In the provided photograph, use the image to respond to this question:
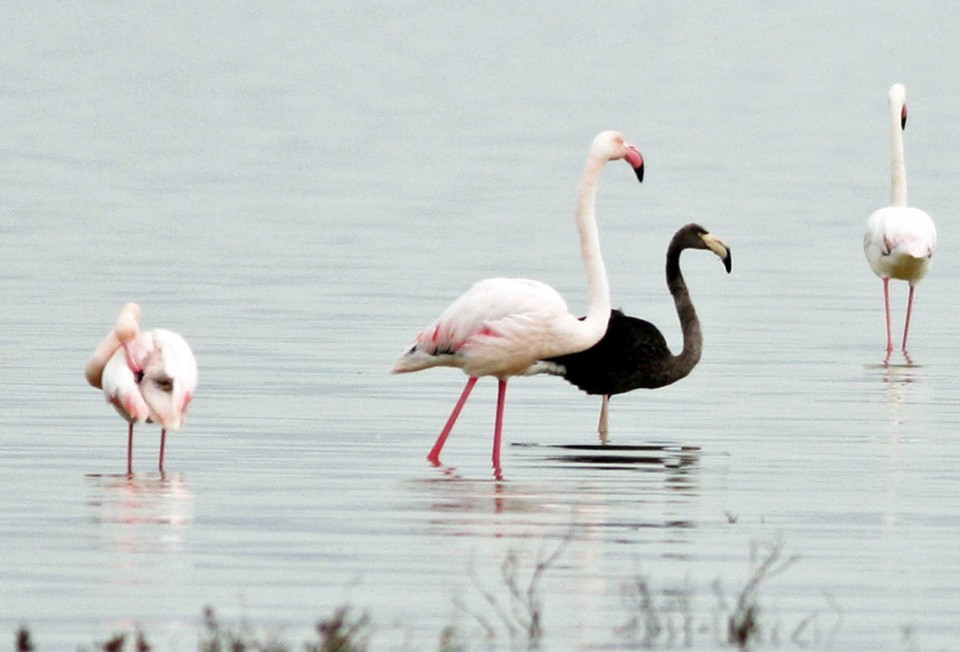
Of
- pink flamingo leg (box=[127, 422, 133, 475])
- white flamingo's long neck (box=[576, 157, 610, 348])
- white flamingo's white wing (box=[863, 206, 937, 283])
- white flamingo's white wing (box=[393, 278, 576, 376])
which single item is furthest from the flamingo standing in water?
white flamingo's white wing (box=[863, 206, 937, 283])

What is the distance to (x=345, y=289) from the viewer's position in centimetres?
2405

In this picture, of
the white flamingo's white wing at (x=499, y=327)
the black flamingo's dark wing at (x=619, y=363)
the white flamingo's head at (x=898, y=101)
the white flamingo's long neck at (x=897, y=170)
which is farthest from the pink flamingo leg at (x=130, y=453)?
the white flamingo's head at (x=898, y=101)

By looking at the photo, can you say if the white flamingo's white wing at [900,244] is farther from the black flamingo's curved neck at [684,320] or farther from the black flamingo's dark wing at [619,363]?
the black flamingo's dark wing at [619,363]

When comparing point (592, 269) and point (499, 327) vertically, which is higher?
point (592, 269)

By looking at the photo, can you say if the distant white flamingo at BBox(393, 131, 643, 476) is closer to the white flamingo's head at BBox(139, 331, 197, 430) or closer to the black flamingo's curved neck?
the black flamingo's curved neck

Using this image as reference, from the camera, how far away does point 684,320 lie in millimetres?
16484

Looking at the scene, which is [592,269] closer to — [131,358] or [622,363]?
[622,363]

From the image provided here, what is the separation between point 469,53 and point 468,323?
89.2 metres

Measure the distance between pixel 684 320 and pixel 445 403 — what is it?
5.45 ft

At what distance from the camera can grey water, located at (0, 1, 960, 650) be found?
1041 cm

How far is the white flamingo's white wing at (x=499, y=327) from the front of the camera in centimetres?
1462

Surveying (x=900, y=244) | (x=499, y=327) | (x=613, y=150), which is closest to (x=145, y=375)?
(x=499, y=327)

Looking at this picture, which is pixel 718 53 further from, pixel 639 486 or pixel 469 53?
pixel 639 486

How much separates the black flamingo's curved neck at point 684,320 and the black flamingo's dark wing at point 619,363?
0.11 meters
